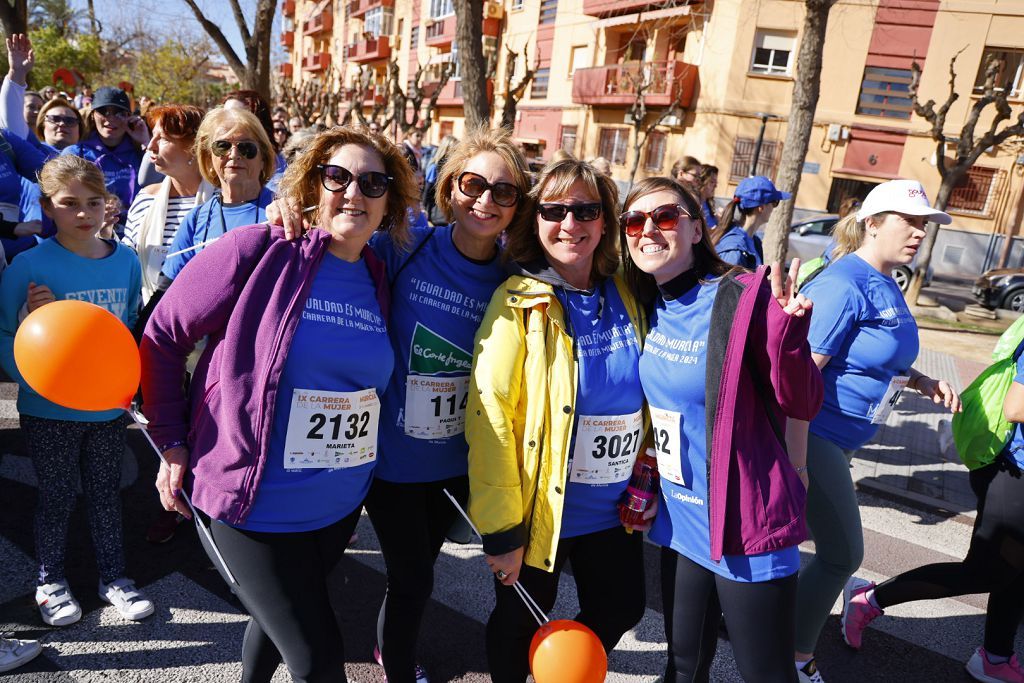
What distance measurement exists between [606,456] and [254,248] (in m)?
1.26

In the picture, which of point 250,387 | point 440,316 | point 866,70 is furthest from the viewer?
point 866,70

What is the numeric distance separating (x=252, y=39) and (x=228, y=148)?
10879 millimetres

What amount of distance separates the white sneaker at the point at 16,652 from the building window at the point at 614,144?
25.5 m

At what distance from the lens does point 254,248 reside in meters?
1.96

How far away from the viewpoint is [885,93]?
70.9ft

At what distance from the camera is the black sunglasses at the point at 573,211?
2219 mm

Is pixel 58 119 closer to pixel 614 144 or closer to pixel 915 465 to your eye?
pixel 915 465

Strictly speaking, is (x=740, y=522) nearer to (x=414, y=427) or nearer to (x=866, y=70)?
(x=414, y=427)

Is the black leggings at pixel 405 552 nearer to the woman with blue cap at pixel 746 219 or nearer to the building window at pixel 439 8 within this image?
the woman with blue cap at pixel 746 219

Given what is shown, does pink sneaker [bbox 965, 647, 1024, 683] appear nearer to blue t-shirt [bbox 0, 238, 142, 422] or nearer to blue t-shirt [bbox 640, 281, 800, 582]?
blue t-shirt [bbox 640, 281, 800, 582]

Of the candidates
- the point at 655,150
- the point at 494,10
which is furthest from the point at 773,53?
the point at 494,10

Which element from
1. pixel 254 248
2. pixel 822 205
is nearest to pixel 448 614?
pixel 254 248

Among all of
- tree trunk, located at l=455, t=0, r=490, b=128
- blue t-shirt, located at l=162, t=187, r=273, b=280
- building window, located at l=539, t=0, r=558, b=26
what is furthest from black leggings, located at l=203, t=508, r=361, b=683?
building window, located at l=539, t=0, r=558, b=26

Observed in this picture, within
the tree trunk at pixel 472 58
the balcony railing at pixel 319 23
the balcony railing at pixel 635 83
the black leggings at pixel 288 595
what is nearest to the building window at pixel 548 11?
the balcony railing at pixel 635 83
